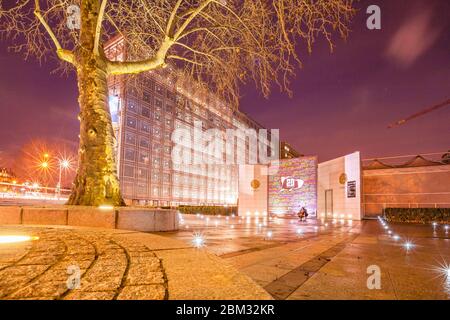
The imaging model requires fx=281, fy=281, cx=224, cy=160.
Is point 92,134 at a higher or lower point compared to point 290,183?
higher

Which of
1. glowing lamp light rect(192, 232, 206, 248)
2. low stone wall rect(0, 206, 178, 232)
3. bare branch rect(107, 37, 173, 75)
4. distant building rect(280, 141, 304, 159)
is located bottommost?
glowing lamp light rect(192, 232, 206, 248)

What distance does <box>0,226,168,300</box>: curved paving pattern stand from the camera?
167 centimetres

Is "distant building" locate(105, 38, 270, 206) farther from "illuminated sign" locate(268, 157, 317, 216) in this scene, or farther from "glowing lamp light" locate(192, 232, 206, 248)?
"glowing lamp light" locate(192, 232, 206, 248)

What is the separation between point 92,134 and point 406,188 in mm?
26981

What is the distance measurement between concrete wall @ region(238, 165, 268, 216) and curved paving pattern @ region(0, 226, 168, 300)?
24.3 meters

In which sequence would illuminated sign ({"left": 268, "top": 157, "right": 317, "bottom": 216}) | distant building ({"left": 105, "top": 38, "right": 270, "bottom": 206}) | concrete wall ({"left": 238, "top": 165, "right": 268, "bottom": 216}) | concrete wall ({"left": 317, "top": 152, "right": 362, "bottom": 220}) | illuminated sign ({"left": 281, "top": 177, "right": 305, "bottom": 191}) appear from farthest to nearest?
distant building ({"left": 105, "top": 38, "right": 270, "bottom": 206}) < concrete wall ({"left": 238, "top": 165, "right": 268, "bottom": 216}) < illuminated sign ({"left": 281, "top": 177, "right": 305, "bottom": 191}) < illuminated sign ({"left": 268, "top": 157, "right": 317, "bottom": 216}) < concrete wall ({"left": 317, "top": 152, "right": 362, "bottom": 220})

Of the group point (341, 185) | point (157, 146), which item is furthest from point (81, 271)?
point (157, 146)

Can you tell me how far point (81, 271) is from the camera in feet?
7.05

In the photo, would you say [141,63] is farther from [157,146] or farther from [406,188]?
[157,146]

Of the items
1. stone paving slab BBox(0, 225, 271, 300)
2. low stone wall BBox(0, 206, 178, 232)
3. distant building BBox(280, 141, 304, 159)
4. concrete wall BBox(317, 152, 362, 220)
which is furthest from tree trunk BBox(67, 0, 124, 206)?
distant building BBox(280, 141, 304, 159)

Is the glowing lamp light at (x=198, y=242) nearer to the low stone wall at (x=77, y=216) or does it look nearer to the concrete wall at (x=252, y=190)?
the low stone wall at (x=77, y=216)

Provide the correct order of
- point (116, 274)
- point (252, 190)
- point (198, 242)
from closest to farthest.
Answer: point (116, 274) → point (198, 242) → point (252, 190)

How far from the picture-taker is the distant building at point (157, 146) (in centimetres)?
3775
